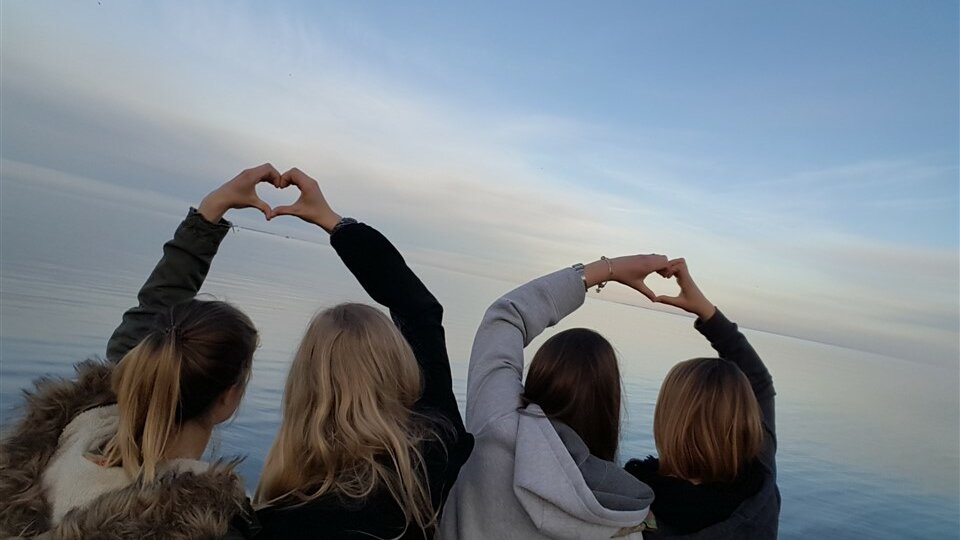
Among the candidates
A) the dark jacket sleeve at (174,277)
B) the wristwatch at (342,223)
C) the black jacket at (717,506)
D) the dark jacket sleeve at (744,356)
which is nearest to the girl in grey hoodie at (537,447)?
the black jacket at (717,506)

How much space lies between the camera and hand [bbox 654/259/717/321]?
2600 mm

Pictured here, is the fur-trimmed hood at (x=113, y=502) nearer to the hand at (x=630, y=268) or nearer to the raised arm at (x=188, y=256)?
the raised arm at (x=188, y=256)

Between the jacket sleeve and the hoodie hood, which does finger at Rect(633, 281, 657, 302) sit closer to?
the jacket sleeve

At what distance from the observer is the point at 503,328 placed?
219cm

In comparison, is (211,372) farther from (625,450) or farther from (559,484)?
(625,450)

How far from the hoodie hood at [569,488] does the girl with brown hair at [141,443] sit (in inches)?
27.0

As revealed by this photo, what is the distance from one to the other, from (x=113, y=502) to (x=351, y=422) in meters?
0.51

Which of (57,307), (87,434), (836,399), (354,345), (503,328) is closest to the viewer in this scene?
(87,434)

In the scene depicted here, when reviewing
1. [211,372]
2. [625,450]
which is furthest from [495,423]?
[625,450]

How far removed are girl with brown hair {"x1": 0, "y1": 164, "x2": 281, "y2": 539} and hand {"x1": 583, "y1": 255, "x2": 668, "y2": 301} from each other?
4.21 ft

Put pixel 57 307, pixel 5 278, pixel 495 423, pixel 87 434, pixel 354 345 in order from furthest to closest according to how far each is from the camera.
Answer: pixel 5 278 → pixel 57 307 → pixel 495 423 → pixel 354 345 → pixel 87 434

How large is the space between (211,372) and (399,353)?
433 mm

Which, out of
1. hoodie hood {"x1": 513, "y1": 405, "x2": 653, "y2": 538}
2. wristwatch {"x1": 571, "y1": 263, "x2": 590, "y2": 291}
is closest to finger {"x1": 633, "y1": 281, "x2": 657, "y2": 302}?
wristwatch {"x1": 571, "y1": 263, "x2": 590, "y2": 291}

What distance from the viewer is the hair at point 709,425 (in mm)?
2057
